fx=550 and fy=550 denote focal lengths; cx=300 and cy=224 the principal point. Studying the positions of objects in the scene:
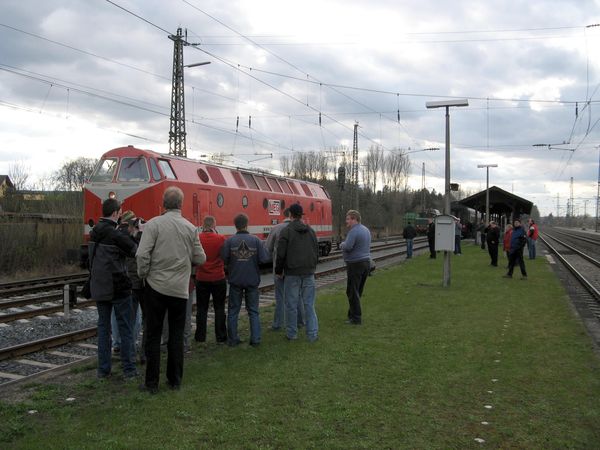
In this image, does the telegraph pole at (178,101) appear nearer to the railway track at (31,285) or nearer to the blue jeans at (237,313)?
the railway track at (31,285)

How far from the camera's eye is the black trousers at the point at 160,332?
575 centimetres

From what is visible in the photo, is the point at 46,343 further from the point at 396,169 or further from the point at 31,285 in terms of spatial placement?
the point at 396,169

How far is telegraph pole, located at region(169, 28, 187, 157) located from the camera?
890 inches

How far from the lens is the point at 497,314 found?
10.5 metres

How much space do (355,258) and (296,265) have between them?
173cm

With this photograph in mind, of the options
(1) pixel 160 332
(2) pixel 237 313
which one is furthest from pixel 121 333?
(2) pixel 237 313

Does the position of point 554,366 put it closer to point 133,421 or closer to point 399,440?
point 399,440

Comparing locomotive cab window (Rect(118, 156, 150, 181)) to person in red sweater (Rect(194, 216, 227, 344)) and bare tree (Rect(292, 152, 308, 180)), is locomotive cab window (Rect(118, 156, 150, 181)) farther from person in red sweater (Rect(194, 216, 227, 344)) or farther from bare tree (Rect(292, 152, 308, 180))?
bare tree (Rect(292, 152, 308, 180))

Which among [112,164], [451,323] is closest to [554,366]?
[451,323]

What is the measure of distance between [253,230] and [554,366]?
45.0 ft

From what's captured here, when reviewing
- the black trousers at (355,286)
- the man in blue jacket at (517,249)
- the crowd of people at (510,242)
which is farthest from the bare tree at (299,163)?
the black trousers at (355,286)

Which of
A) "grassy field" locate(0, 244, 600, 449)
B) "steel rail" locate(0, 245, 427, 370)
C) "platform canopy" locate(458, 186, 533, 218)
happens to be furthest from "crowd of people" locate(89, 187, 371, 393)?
"platform canopy" locate(458, 186, 533, 218)

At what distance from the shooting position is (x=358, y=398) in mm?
5523

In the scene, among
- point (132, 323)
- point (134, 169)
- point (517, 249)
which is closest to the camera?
point (132, 323)
